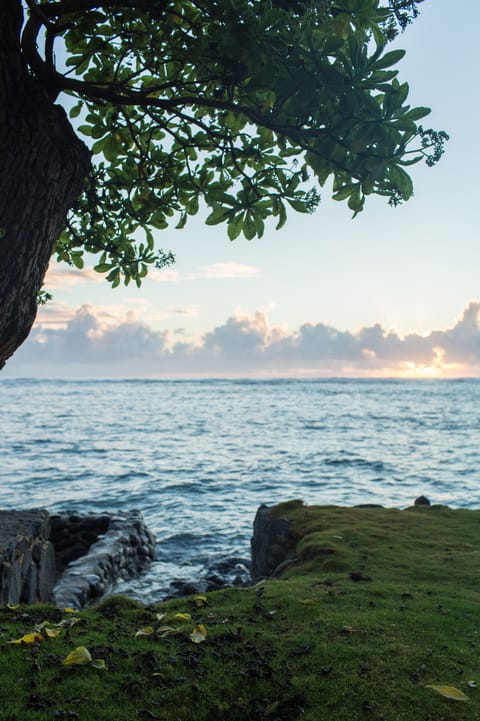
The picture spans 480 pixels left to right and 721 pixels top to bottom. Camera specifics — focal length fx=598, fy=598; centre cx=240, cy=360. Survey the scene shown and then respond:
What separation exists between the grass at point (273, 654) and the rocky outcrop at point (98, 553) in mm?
5578

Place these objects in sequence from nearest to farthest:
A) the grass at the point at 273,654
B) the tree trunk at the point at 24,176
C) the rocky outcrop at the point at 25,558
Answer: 1. the tree trunk at the point at 24,176
2. the grass at the point at 273,654
3. the rocky outcrop at the point at 25,558

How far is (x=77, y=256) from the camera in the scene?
277 inches

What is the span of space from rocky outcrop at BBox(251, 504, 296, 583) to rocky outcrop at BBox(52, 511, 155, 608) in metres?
3.58

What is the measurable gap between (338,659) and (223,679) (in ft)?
3.26

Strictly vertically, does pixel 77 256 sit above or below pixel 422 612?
above

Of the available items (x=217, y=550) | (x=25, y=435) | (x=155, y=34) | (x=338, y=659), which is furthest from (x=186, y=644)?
(x=25, y=435)

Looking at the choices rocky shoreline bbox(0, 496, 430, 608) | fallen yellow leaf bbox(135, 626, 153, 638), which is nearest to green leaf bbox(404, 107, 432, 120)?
fallen yellow leaf bbox(135, 626, 153, 638)

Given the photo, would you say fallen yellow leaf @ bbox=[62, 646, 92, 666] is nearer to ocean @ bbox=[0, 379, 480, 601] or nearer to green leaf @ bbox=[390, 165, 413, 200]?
green leaf @ bbox=[390, 165, 413, 200]

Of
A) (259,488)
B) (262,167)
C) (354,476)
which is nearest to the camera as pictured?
(262,167)

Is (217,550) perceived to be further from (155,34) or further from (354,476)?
(155,34)

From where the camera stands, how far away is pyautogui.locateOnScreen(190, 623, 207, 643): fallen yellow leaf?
539cm

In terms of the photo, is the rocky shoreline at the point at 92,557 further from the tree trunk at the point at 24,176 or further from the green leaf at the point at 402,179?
the green leaf at the point at 402,179

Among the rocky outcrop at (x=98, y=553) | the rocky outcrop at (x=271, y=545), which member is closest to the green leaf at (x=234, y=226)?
the rocky outcrop at (x=271, y=545)

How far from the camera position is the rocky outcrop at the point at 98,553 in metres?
12.1
